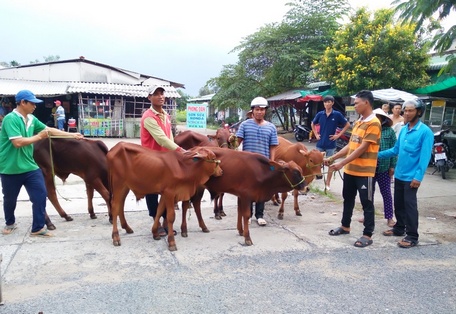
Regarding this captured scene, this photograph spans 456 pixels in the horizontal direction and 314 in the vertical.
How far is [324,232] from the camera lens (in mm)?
5070

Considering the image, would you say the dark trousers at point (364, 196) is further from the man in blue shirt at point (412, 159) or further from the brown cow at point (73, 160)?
the brown cow at point (73, 160)

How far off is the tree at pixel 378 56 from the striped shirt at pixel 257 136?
9.02 meters

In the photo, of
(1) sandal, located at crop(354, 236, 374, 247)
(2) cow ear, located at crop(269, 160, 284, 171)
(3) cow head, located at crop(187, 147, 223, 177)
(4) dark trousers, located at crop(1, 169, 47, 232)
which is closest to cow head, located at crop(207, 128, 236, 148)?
(2) cow ear, located at crop(269, 160, 284, 171)

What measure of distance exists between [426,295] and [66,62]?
2010 cm

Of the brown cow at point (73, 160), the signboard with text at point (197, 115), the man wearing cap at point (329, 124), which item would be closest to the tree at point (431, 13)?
the man wearing cap at point (329, 124)

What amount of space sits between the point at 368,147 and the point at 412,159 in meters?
0.56

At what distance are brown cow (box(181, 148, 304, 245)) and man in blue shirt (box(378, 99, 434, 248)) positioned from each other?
1.28 meters

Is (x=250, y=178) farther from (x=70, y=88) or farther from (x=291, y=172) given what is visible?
(x=70, y=88)

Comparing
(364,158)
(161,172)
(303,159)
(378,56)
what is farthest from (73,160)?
(378,56)

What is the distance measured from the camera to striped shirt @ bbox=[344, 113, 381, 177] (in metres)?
4.43

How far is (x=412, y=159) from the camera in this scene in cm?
451

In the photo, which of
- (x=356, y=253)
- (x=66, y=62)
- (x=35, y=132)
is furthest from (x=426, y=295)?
(x=66, y=62)

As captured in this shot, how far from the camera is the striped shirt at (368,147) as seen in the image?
175 inches

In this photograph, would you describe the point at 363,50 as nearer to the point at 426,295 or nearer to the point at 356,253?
the point at 356,253
